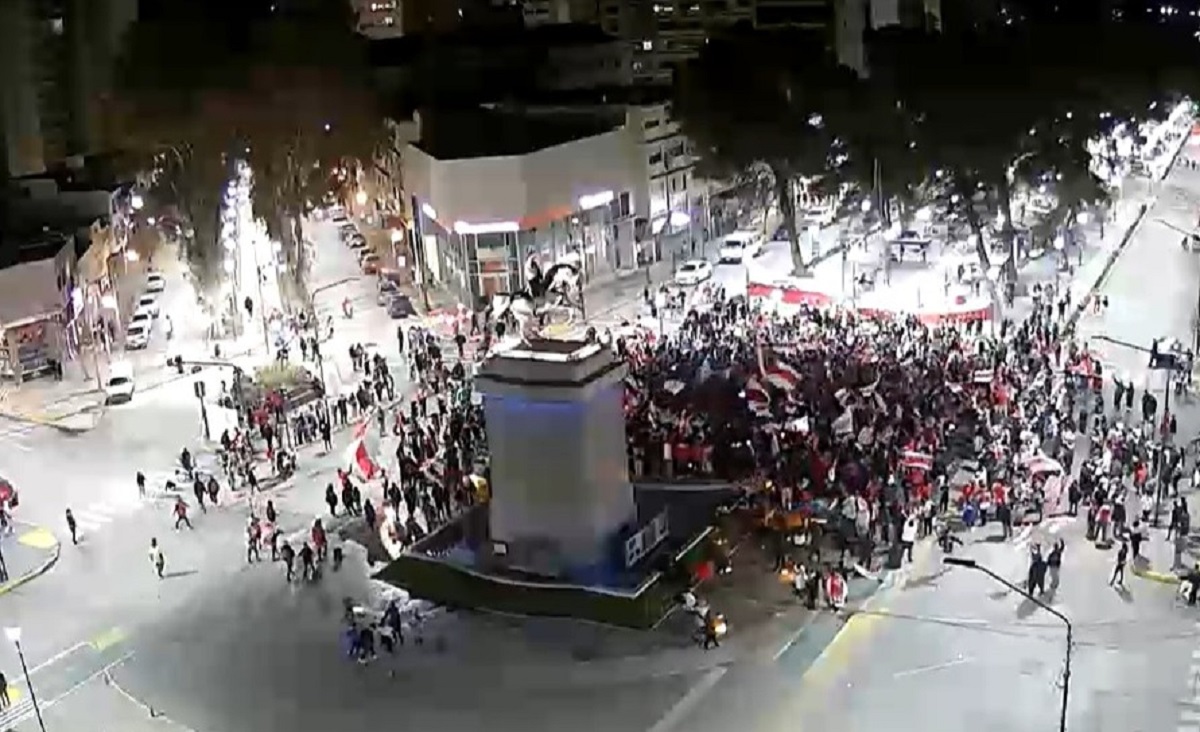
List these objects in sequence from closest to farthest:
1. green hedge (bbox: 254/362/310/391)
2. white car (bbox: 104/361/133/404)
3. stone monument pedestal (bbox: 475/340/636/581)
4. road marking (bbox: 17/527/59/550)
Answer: stone monument pedestal (bbox: 475/340/636/581) < road marking (bbox: 17/527/59/550) < green hedge (bbox: 254/362/310/391) < white car (bbox: 104/361/133/404)

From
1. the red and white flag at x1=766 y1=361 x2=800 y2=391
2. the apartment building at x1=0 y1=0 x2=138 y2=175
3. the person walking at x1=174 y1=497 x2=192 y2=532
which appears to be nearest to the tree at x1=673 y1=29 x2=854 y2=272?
the red and white flag at x1=766 y1=361 x2=800 y2=391

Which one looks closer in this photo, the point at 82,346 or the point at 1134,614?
the point at 1134,614

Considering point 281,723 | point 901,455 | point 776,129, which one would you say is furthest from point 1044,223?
point 281,723

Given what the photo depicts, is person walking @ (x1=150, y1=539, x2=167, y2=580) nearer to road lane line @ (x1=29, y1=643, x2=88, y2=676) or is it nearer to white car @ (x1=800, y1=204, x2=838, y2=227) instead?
road lane line @ (x1=29, y1=643, x2=88, y2=676)

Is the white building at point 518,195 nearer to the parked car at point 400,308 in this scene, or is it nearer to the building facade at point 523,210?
the building facade at point 523,210

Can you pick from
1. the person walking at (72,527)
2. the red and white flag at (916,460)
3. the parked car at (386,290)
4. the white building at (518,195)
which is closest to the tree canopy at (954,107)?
the white building at (518,195)

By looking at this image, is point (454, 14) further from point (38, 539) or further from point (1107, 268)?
point (38, 539)

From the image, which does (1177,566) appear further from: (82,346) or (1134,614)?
(82,346)
